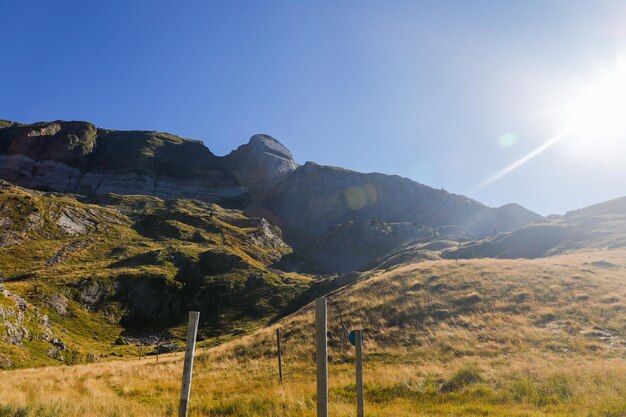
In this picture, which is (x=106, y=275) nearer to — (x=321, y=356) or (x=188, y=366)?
(x=188, y=366)

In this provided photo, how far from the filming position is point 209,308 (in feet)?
357

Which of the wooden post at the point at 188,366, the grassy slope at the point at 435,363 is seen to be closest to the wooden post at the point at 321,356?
the wooden post at the point at 188,366

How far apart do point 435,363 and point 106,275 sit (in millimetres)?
98555

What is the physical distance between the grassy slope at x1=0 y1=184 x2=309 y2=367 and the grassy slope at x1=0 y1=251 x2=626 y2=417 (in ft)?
81.3

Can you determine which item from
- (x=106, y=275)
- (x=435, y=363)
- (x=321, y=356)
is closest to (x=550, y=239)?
(x=435, y=363)

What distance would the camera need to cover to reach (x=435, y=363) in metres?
20.6

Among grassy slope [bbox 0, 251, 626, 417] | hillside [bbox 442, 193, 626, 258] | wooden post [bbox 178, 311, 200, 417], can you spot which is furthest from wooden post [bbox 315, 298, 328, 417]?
hillside [bbox 442, 193, 626, 258]

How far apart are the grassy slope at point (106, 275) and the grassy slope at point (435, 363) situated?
81.3 ft

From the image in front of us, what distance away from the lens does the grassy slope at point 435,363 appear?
41.9 feet

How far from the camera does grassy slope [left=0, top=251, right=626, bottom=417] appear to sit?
12758mm

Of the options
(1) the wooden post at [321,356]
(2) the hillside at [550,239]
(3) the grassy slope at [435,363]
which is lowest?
(3) the grassy slope at [435,363]

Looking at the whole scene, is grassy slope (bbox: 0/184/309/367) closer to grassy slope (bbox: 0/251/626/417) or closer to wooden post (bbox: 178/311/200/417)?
grassy slope (bbox: 0/251/626/417)

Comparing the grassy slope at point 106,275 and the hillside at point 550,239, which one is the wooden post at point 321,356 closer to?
the grassy slope at point 106,275

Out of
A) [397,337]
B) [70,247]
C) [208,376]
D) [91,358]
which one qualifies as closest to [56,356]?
[91,358]
